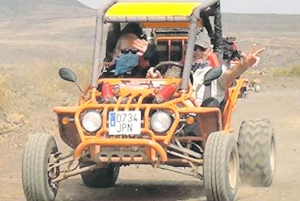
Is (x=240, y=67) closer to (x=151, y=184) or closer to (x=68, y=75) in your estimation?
(x=68, y=75)

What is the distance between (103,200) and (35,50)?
158 ft

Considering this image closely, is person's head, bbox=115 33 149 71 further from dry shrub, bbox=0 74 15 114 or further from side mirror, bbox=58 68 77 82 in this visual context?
dry shrub, bbox=0 74 15 114

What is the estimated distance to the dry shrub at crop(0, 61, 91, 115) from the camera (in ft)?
55.5

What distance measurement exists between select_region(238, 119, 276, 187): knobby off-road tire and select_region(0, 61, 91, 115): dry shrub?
691 cm

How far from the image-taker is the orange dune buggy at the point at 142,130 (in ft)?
28.1

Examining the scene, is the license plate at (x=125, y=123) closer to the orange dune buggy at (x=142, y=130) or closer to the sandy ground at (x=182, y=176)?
the orange dune buggy at (x=142, y=130)

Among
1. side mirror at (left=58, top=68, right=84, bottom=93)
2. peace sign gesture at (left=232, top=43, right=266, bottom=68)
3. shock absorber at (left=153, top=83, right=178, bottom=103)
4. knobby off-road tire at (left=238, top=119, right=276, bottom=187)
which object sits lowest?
knobby off-road tire at (left=238, top=119, right=276, bottom=187)

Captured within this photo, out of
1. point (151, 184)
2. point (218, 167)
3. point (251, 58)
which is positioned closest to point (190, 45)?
point (251, 58)

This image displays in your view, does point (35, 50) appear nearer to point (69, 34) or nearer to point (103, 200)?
point (69, 34)

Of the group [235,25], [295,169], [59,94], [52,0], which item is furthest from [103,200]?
[52,0]

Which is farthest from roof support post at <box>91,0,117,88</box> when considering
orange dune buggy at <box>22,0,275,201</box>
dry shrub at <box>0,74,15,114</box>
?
dry shrub at <box>0,74,15,114</box>

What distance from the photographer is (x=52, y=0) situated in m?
116

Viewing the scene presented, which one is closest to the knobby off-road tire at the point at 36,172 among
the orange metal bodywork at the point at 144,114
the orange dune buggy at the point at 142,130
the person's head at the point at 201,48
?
the orange dune buggy at the point at 142,130

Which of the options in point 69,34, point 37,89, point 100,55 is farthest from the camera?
point 69,34
